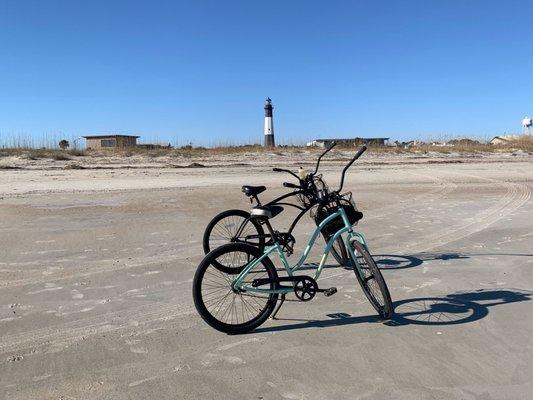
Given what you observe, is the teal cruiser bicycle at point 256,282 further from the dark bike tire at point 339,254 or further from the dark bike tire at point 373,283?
the dark bike tire at point 339,254

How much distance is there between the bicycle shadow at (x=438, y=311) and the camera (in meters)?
4.50

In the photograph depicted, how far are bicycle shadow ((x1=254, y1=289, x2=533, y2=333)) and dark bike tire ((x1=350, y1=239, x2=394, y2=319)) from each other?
123mm

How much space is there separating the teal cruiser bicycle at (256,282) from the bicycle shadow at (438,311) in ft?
0.62

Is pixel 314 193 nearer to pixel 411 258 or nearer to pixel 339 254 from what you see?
pixel 339 254

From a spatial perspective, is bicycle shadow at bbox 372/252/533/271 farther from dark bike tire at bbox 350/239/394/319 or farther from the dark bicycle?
dark bike tire at bbox 350/239/394/319

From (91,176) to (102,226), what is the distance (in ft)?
35.3

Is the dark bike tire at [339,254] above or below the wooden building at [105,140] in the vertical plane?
below

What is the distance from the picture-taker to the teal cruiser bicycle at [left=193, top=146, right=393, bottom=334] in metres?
4.27

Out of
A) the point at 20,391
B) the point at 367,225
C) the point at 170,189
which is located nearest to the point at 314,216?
the point at 20,391

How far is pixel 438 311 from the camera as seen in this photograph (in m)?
4.80

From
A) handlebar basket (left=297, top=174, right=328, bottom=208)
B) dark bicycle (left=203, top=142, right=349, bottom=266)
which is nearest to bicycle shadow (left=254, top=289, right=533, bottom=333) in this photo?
dark bicycle (left=203, top=142, right=349, bottom=266)

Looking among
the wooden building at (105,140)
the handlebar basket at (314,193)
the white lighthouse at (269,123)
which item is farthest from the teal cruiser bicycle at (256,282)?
the white lighthouse at (269,123)

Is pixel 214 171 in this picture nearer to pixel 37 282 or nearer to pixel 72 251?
pixel 72 251

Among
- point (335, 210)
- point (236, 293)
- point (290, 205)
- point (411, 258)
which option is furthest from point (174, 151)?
point (236, 293)
